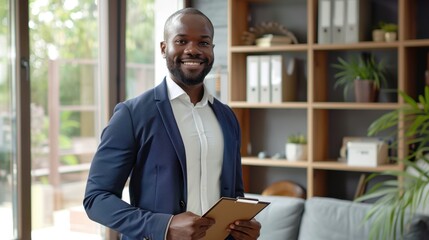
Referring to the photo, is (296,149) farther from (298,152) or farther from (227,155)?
(227,155)

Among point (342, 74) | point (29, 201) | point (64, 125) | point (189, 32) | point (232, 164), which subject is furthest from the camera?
point (342, 74)

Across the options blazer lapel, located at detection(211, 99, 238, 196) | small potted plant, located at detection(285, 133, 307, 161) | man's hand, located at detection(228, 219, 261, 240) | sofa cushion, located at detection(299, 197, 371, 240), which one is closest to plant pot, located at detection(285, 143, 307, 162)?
small potted plant, located at detection(285, 133, 307, 161)

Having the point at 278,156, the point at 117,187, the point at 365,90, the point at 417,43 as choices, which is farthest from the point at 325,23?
the point at 117,187

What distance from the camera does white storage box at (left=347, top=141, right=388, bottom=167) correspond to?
385 cm

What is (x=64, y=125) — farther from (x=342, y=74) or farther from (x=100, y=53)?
(x=342, y=74)

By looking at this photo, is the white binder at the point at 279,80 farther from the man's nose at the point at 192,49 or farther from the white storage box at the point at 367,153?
the man's nose at the point at 192,49

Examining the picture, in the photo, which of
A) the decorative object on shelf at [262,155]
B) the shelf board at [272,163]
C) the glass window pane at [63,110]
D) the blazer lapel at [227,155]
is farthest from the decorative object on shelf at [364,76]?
the blazer lapel at [227,155]

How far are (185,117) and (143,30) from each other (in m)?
2.62

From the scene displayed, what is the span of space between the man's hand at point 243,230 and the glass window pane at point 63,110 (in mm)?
1917

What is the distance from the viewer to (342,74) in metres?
4.10

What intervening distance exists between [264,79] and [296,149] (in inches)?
19.0

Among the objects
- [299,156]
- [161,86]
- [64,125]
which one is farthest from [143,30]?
[161,86]

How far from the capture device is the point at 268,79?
4.15 meters

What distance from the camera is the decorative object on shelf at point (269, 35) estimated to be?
416 centimetres
